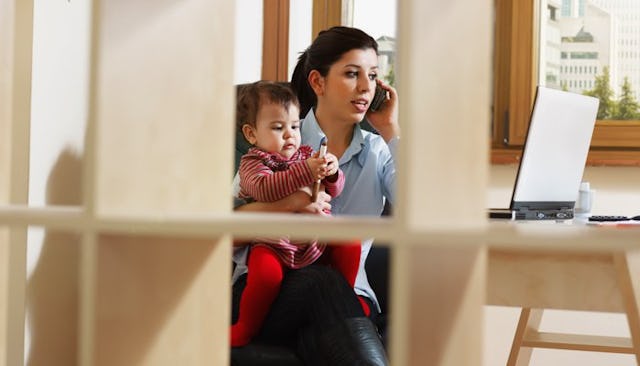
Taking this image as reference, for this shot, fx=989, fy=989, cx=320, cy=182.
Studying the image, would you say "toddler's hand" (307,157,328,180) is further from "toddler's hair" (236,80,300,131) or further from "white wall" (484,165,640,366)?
"white wall" (484,165,640,366)

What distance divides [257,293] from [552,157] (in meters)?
0.92

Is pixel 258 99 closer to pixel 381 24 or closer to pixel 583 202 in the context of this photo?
pixel 583 202

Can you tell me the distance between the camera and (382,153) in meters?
2.84

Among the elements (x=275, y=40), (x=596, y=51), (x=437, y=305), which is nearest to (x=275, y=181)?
(x=437, y=305)

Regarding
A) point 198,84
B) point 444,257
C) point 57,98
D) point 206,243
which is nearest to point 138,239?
point 206,243

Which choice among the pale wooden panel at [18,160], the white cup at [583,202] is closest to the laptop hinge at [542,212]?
the white cup at [583,202]

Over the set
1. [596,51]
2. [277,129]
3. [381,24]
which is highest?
[381,24]

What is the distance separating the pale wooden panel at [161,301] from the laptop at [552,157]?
1388 mm

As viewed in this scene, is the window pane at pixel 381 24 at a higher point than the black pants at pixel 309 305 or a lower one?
higher

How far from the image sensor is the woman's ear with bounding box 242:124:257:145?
8.84 feet

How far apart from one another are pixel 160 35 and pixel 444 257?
1.52 feet

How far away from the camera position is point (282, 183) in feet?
8.37

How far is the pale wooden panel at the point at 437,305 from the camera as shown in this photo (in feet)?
3.36

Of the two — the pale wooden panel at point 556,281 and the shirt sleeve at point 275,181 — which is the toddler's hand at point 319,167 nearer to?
the shirt sleeve at point 275,181
